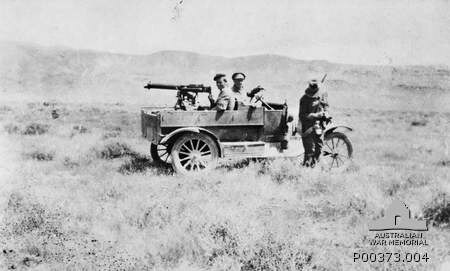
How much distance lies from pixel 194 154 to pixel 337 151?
285 centimetres

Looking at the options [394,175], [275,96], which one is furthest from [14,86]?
[394,175]

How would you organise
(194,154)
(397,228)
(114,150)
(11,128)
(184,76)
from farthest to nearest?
(184,76), (11,128), (114,150), (194,154), (397,228)

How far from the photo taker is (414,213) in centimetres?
519

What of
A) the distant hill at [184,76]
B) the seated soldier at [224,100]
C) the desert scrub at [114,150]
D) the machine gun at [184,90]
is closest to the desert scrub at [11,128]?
the desert scrub at [114,150]

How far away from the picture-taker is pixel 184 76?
63.9m

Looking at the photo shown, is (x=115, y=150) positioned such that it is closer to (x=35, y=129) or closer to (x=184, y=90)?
(x=184, y=90)

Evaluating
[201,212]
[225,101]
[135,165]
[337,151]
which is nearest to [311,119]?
[337,151]

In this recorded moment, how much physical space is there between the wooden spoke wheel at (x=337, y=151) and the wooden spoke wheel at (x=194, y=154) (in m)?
2.18

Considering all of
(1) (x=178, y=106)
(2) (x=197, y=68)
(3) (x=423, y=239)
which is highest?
(2) (x=197, y=68)

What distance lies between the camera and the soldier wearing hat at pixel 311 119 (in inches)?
286

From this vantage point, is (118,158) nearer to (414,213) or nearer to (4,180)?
(4,180)

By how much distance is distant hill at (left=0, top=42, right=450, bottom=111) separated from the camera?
43.9 meters

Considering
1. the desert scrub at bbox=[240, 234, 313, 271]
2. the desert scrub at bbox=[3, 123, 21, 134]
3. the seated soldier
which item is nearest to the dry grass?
the desert scrub at bbox=[240, 234, 313, 271]

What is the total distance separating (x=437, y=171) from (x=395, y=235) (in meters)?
3.79
